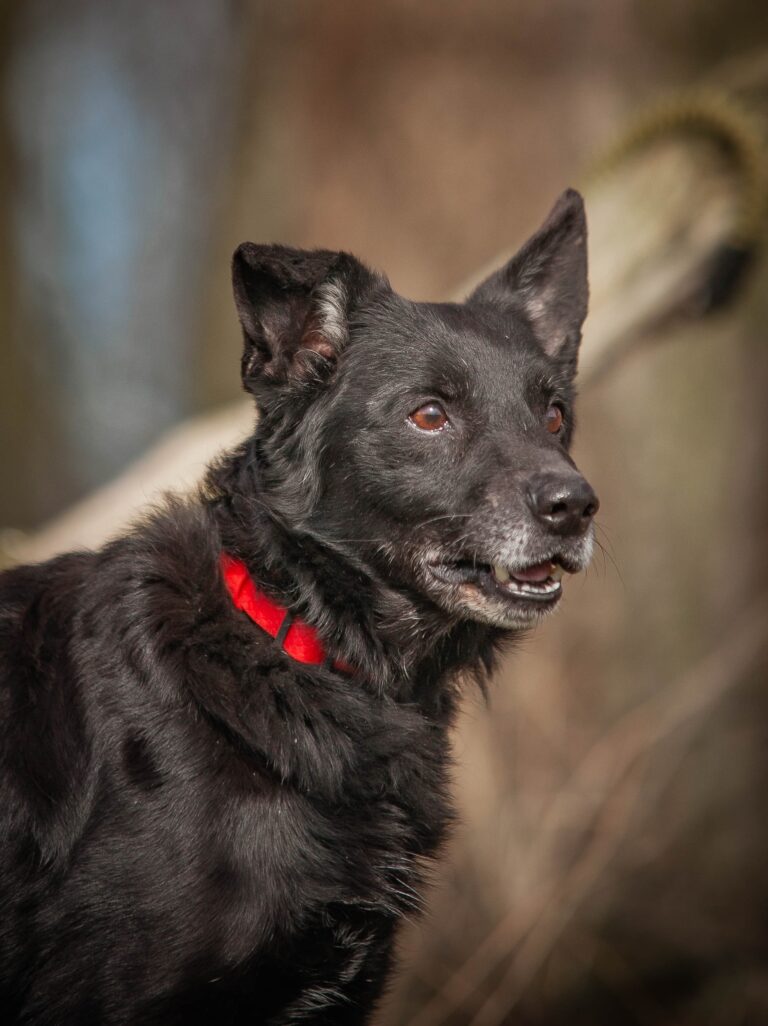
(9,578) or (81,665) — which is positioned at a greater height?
(9,578)

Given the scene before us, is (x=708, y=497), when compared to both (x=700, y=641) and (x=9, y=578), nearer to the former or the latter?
(x=700, y=641)

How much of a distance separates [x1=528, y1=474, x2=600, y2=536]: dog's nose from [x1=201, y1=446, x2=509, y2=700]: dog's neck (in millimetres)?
473

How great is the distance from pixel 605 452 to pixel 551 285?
3.49 meters

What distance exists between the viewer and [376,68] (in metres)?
7.38

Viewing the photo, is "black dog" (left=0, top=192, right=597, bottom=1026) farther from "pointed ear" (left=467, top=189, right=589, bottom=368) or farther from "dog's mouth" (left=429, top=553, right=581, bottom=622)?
"pointed ear" (left=467, top=189, right=589, bottom=368)

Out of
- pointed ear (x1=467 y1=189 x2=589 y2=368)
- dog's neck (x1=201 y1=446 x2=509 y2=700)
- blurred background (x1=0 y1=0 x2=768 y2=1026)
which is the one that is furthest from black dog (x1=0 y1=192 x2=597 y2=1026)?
blurred background (x1=0 y1=0 x2=768 y2=1026)

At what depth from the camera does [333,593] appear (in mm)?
3189

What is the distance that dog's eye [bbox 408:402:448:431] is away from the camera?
3232mm

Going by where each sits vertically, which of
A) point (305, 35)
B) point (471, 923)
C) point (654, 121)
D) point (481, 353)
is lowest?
point (471, 923)

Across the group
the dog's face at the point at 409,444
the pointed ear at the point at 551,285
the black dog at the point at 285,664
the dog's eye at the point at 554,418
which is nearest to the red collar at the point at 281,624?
the black dog at the point at 285,664

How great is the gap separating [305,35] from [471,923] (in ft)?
21.4

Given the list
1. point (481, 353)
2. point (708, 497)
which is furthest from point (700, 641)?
point (481, 353)

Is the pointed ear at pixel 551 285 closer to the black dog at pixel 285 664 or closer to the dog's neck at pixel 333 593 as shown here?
the black dog at pixel 285 664

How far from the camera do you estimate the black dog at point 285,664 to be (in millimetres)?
2736
